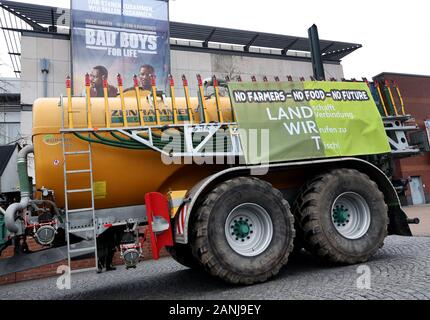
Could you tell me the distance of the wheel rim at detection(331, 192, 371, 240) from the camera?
6164mm

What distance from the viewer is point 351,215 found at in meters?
6.33

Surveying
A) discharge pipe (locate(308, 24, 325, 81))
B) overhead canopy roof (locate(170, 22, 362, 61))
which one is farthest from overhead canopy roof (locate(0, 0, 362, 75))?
discharge pipe (locate(308, 24, 325, 81))

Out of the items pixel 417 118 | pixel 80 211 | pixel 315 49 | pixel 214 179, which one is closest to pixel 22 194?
pixel 80 211

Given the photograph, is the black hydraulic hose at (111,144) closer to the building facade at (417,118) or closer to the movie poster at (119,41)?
the movie poster at (119,41)

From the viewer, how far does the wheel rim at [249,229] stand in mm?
5379

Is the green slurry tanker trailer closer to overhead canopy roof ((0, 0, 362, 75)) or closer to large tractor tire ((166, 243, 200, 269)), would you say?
large tractor tire ((166, 243, 200, 269))

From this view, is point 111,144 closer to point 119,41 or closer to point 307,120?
point 307,120

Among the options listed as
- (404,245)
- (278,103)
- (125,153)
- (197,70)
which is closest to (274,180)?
(278,103)

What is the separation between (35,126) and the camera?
17.4 feet

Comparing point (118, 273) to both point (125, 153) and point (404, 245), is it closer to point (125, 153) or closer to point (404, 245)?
point (125, 153)
